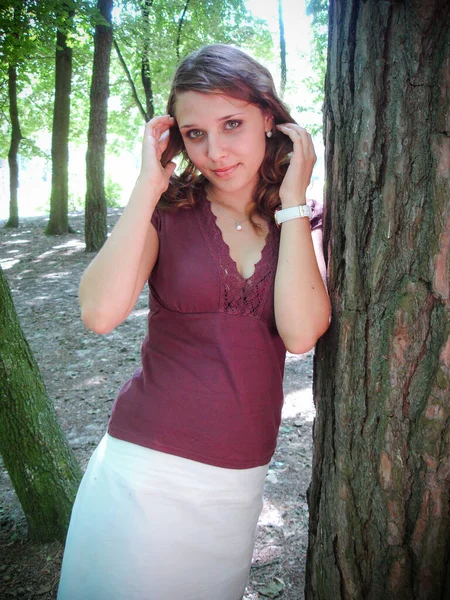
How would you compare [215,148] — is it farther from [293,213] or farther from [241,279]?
[241,279]

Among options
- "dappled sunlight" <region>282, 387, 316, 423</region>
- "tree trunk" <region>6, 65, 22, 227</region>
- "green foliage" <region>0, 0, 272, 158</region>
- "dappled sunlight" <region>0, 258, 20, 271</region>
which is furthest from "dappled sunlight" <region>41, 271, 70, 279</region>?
"tree trunk" <region>6, 65, 22, 227</region>

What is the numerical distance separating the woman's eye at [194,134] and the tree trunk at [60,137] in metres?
Result: 10.1

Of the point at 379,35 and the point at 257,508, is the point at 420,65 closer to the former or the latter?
the point at 379,35

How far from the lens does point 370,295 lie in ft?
5.11

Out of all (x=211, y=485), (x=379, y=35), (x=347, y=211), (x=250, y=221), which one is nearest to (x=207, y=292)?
(x=250, y=221)

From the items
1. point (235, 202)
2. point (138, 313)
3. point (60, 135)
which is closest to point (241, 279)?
point (235, 202)

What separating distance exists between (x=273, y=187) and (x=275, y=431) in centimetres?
94

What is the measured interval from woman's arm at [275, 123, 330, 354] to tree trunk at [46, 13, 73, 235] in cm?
1047

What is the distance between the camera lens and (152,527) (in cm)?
167

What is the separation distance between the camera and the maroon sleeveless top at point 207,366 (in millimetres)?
1712

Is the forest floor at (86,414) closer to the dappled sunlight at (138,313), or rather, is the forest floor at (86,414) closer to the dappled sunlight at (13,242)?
the dappled sunlight at (138,313)

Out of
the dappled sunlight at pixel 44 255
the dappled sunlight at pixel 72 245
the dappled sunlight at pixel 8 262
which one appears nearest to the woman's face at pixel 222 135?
the dappled sunlight at pixel 8 262

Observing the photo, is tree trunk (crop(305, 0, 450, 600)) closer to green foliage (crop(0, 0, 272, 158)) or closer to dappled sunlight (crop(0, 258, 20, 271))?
green foliage (crop(0, 0, 272, 158))

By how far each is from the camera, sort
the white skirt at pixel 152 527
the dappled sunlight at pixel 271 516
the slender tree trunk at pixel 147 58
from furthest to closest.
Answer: the slender tree trunk at pixel 147 58 → the dappled sunlight at pixel 271 516 → the white skirt at pixel 152 527
